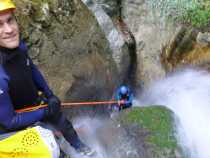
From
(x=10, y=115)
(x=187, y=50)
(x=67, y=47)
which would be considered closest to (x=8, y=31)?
(x=10, y=115)

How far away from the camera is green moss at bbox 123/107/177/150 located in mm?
5043

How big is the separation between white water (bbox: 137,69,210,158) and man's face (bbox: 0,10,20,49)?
7.87ft

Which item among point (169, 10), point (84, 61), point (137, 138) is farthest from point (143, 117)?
point (169, 10)

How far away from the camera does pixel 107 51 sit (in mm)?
6906

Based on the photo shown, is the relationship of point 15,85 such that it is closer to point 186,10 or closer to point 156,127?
point 156,127

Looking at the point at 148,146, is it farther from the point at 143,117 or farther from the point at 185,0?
the point at 185,0

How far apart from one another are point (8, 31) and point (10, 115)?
2.27 feet

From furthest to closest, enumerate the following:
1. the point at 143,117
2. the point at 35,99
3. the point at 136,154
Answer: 1. the point at 143,117
2. the point at 136,154
3. the point at 35,99

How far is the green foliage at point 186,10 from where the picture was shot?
741cm

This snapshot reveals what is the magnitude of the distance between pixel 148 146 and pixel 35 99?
145 cm

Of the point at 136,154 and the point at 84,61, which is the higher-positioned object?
the point at 84,61

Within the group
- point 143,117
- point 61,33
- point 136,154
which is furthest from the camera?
point 61,33

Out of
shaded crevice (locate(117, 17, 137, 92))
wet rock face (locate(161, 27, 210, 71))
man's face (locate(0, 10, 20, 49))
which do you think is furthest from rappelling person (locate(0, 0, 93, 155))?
shaded crevice (locate(117, 17, 137, 92))

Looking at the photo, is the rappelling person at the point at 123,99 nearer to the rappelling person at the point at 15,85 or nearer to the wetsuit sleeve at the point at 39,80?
the wetsuit sleeve at the point at 39,80
